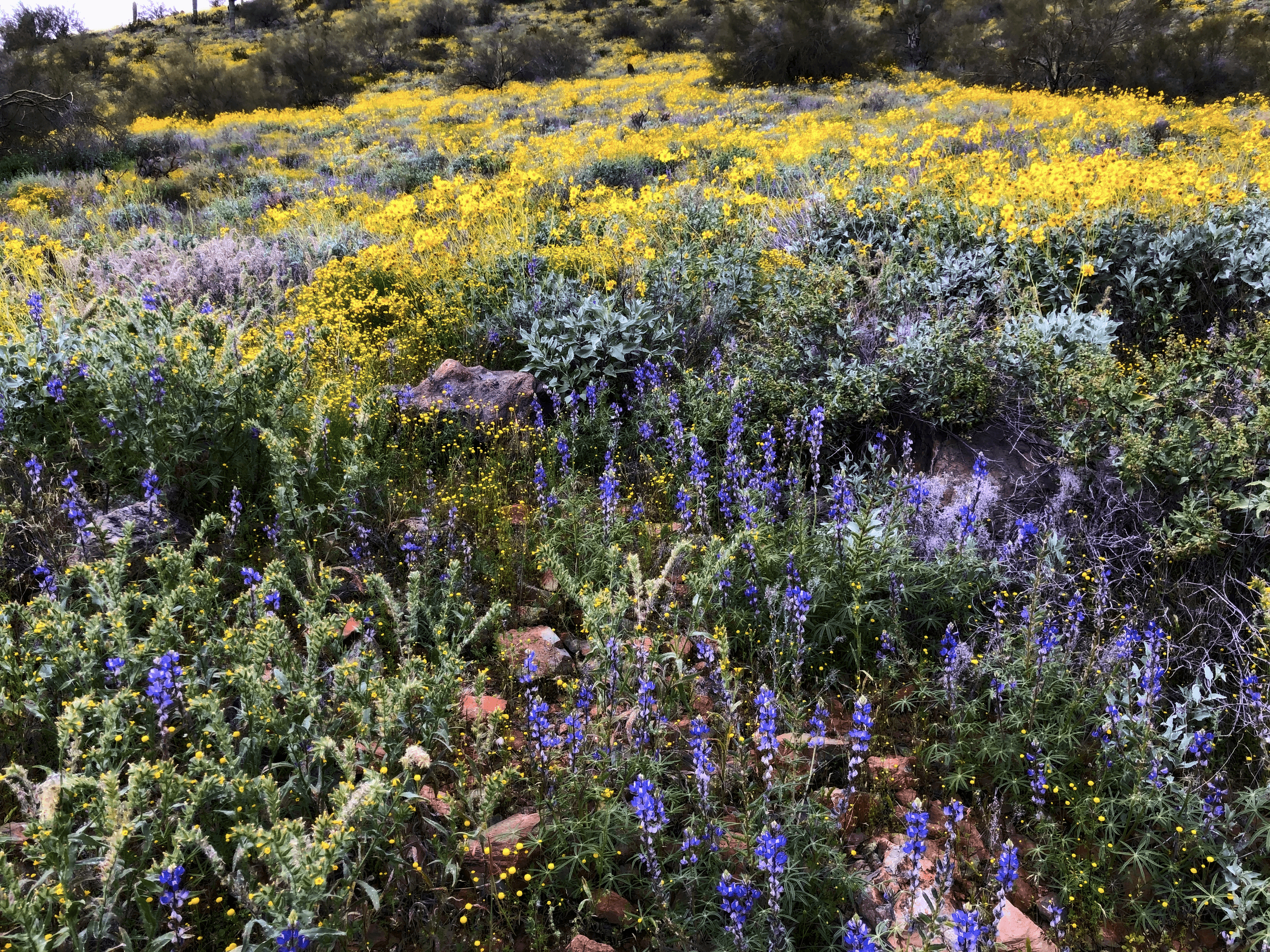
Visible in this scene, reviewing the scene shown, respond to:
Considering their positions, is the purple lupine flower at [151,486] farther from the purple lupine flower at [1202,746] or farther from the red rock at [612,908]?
the purple lupine flower at [1202,746]

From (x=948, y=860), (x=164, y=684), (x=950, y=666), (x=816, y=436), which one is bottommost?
(x=948, y=860)

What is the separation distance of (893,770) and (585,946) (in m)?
1.20

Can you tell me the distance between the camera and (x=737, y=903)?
1.79m

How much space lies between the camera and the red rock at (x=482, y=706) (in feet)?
8.98

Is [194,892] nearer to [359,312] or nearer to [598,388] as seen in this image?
[598,388]

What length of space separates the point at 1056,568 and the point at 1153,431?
995 mm

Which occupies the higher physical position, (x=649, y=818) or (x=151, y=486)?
(x=151, y=486)

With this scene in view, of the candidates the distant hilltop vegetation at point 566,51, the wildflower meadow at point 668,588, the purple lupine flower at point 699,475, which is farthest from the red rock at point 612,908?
the distant hilltop vegetation at point 566,51

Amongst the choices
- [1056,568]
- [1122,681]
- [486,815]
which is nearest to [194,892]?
[486,815]

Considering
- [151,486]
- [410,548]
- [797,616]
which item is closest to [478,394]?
[410,548]

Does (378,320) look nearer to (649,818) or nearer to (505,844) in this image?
(505,844)

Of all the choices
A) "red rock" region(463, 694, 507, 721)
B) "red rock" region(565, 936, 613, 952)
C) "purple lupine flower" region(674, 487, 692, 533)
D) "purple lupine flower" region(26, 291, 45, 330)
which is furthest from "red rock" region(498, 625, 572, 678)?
"purple lupine flower" region(26, 291, 45, 330)

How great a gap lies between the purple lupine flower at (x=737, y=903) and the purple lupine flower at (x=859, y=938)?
226 millimetres

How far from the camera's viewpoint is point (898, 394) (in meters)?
4.10
